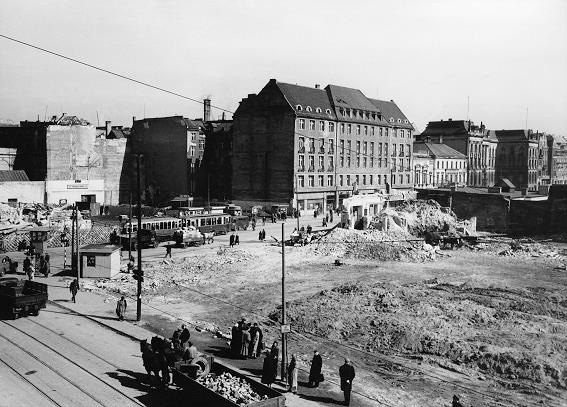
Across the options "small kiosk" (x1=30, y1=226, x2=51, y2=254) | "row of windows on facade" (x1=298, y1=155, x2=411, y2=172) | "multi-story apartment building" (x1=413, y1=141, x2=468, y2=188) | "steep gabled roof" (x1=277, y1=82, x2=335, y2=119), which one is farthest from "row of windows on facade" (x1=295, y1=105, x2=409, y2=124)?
"small kiosk" (x1=30, y1=226, x2=51, y2=254)

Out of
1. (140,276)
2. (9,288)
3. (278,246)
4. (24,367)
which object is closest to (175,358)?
(24,367)

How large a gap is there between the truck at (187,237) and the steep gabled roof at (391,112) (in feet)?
173

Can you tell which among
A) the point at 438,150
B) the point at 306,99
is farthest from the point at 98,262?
the point at 438,150

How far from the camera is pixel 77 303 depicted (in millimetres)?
30156

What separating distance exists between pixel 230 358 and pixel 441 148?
318 feet

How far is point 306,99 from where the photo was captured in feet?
256

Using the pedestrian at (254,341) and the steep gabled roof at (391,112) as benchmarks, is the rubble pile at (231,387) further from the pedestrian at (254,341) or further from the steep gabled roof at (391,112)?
the steep gabled roof at (391,112)

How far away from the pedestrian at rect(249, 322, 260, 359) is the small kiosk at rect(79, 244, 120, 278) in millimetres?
18048

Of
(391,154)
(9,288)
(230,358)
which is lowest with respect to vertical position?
(230,358)

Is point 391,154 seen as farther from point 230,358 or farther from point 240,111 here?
point 230,358

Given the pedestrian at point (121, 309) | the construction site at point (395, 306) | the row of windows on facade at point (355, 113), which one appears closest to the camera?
the construction site at point (395, 306)

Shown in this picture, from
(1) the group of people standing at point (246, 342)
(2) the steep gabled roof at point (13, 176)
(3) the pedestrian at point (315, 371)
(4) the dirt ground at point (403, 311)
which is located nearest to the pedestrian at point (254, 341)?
(1) the group of people standing at point (246, 342)

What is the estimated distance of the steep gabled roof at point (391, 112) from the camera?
94.1 meters

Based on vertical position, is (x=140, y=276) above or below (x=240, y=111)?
below
